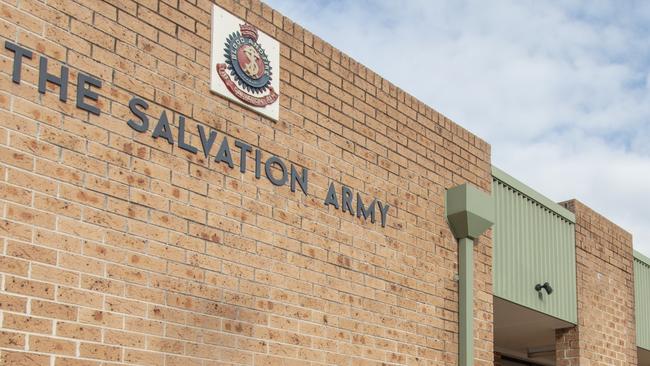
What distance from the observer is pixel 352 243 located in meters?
9.09

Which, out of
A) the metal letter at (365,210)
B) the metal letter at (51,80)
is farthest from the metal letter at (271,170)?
the metal letter at (51,80)

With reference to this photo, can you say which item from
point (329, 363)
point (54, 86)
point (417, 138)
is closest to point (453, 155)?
point (417, 138)

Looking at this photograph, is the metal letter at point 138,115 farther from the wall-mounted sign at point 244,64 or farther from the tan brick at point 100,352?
the tan brick at point 100,352

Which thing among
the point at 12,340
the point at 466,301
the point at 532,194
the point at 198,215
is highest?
the point at 532,194

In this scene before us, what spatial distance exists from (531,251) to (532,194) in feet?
2.63

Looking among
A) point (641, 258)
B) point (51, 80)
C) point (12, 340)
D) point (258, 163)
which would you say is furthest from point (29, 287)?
point (641, 258)

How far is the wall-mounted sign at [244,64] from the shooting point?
808 cm

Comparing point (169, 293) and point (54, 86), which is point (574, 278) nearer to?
point (169, 293)

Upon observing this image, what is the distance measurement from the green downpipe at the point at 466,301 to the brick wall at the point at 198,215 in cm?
11

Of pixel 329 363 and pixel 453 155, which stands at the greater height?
pixel 453 155

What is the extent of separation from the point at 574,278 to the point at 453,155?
394 cm

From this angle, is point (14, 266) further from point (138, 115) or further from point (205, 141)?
point (205, 141)

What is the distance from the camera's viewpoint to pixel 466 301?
33.7 ft

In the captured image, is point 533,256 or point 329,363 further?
point 533,256
